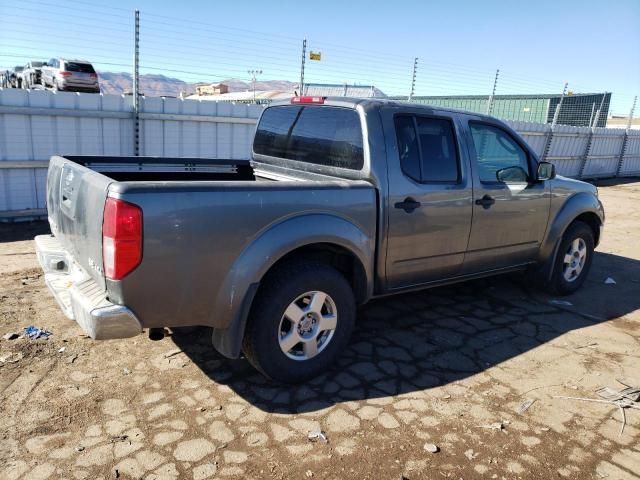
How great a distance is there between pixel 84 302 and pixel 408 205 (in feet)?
7.39

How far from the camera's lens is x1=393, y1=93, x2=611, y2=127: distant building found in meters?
24.2

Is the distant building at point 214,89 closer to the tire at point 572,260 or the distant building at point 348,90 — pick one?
the distant building at point 348,90

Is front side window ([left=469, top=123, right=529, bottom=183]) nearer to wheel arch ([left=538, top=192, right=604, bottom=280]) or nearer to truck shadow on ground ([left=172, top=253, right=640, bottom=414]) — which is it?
wheel arch ([left=538, top=192, right=604, bottom=280])

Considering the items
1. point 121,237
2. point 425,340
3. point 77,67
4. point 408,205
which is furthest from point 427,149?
point 77,67

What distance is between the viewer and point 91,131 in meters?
7.32

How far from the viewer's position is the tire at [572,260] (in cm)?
518

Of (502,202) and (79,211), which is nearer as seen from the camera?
(79,211)

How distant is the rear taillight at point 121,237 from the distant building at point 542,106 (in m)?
22.6

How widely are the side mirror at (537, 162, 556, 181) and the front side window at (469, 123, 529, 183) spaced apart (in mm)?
114

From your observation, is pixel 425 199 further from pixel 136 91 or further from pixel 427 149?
pixel 136 91

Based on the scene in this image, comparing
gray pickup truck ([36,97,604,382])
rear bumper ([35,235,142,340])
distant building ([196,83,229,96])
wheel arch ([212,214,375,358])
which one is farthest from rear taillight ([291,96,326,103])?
distant building ([196,83,229,96])

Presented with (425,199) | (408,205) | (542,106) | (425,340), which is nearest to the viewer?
(408,205)

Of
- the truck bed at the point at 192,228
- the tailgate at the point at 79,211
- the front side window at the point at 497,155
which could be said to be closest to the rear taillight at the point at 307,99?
the truck bed at the point at 192,228

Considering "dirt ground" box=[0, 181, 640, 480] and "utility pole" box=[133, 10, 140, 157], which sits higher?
"utility pole" box=[133, 10, 140, 157]
